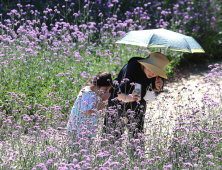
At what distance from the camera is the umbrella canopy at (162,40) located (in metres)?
4.37

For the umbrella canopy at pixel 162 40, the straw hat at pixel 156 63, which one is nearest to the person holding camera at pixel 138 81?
the straw hat at pixel 156 63

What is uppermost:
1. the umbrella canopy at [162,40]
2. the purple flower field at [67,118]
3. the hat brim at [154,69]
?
the umbrella canopy at [162,40]

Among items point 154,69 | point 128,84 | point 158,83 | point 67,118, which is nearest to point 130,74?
point 128,84

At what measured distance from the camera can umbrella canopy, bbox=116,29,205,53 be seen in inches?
172

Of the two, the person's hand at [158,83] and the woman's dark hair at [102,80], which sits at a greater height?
Result: the woman's dark hair at [102,80]

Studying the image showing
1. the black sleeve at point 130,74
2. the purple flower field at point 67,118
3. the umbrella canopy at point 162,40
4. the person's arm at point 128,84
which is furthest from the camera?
the umbrella canopy at point 162,40

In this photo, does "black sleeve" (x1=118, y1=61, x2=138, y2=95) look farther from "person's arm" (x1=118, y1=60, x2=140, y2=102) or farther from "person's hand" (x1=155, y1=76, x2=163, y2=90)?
"person's hand" (x1=155, y1=76, x2=163, y2=90)

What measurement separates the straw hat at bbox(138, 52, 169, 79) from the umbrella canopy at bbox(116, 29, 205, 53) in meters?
0.20

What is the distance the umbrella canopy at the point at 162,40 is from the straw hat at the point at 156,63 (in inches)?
7.8

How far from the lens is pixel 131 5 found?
10.9 metres

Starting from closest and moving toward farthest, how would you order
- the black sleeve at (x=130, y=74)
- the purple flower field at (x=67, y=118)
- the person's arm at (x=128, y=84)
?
the purple flower field at (x=67, y=118), the person's arm at (x=128, y=84), the black sleeve at (x=130, y=74)

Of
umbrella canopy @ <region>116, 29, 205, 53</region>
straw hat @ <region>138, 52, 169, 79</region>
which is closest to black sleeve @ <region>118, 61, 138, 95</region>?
straw hat @ <region>138, 52, 169, 79</region>

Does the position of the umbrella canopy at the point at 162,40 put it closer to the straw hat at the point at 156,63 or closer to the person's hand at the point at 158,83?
the straw hat at the point at 156,63

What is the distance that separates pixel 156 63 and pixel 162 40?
1.31 feet
